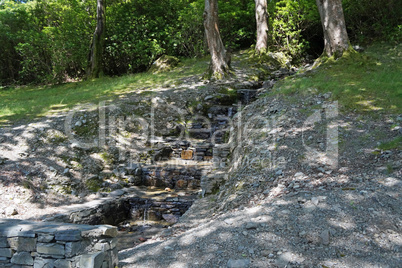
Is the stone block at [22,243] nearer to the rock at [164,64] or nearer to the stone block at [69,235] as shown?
the stone block at [69,235]

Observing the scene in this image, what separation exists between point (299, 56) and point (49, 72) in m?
13.8

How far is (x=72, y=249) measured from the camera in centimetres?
326

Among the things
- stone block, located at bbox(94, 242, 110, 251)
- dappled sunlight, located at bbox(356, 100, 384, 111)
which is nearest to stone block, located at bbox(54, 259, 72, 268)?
stone block, located at bbox(94, 242, 110, 251)

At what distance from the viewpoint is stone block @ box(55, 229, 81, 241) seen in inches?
128

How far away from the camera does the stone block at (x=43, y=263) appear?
10.9ft

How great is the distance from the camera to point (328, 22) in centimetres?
949

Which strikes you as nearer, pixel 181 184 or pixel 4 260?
pixel 4 260

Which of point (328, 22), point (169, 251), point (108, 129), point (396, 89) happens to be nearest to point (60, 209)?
point (108, 129)

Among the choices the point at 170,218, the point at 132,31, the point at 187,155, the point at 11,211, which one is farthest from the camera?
the point at 132,31

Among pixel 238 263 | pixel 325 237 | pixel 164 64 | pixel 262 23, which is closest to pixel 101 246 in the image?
pixel 238 263

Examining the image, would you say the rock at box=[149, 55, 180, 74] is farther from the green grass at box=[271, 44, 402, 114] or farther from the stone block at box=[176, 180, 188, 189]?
the stone block at box=[176, 180, 188, 189]

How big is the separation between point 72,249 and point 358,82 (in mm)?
7394

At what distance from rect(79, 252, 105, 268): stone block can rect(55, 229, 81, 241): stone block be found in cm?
21

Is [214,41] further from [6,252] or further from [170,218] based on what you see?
[6,252]
